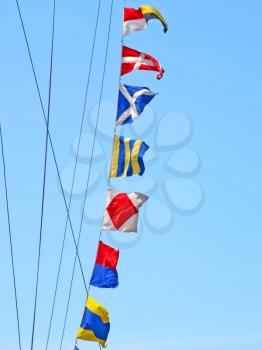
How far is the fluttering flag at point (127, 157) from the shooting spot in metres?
26.3

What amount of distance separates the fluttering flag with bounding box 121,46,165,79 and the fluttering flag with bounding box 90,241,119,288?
668 centimetres

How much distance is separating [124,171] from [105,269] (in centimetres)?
343

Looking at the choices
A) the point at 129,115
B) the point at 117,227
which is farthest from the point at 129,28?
the point at 117,227

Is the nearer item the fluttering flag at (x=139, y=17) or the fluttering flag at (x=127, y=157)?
the fluttering flag at (x=127, y=157)

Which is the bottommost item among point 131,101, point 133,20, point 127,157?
point 127,157

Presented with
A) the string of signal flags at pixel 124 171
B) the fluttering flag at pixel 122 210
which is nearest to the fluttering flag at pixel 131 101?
the string of signal flags at pixel 124 171

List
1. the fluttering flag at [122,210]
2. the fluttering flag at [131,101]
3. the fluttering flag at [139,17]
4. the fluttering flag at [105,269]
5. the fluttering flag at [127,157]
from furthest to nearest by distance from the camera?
the fluttering flag at [139,17] → the fluttering flag at [131,101] → the fluttering flag at [127,157] → the fluttering flag at [122,210] → the fluttering flag at [105,269]

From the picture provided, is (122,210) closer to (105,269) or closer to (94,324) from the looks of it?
(105,269)

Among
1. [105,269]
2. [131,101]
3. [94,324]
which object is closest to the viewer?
[94,324]

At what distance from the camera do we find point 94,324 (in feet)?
80.3

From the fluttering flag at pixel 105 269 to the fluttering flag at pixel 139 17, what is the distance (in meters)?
8.14

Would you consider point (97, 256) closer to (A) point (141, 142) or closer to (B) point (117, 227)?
(B) point (117, 227)

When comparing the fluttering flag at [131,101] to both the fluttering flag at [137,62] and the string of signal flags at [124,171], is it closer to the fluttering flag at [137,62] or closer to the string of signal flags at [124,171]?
the string of signal flags at [124,171]

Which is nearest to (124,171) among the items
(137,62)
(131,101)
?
(131,101)
